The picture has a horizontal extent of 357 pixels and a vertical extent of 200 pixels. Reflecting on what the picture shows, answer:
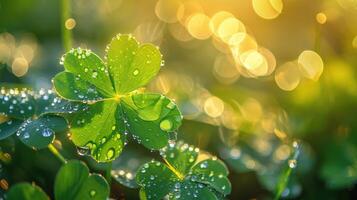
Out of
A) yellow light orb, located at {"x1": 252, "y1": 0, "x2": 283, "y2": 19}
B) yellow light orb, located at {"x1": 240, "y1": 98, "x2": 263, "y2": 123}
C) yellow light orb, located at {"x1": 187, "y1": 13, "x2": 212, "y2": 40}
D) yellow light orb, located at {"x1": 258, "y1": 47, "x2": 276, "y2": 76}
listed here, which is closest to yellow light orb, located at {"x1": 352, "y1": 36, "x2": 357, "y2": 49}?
yellow light orb, located at {"x1": 258, "y1": 47, "x2": 276, "y2": 76}

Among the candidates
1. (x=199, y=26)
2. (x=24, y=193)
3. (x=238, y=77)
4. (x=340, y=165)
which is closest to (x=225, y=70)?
(x=238, y=77)

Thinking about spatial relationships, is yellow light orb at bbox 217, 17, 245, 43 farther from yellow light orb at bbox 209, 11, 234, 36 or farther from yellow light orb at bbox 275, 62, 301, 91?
yellow light orb at bbox 275, 62, 301, 91

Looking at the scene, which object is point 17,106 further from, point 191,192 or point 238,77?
point 238,77

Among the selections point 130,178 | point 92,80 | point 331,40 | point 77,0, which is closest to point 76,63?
point 92,80

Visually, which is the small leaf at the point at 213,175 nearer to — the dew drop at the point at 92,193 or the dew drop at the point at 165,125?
the dew drop at the point at 165,125

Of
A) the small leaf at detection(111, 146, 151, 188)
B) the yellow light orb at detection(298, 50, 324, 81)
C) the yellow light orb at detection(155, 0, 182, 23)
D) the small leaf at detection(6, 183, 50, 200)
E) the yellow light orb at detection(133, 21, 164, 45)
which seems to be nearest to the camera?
the small leaf at detection(6, 183, 50, 200)
